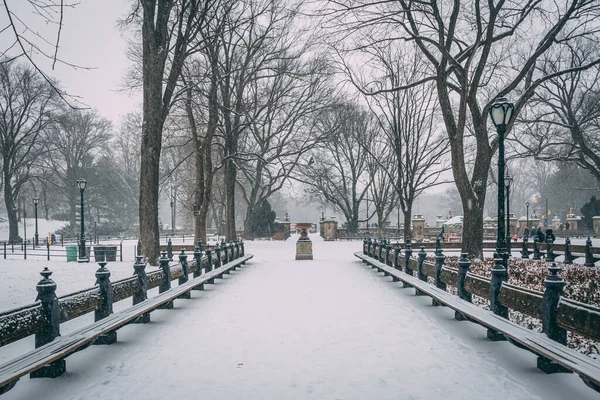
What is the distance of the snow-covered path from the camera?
160 inches

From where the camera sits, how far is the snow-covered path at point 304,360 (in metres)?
4.05

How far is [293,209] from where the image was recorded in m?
141

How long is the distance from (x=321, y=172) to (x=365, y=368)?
25497 millimetres

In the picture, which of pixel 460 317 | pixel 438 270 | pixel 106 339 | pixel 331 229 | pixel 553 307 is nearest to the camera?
pixel 553 307

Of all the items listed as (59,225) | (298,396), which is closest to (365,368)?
(298,396)

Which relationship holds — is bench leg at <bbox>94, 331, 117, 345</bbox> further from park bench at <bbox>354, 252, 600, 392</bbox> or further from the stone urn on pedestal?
the stone urn on pedestal

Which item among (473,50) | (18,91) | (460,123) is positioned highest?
(18,91)

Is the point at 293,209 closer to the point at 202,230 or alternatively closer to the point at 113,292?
the point at 202,230

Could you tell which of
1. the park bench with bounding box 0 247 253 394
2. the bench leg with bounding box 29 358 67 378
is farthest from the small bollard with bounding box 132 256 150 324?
the bench leg with bounding box 29 358 67 378

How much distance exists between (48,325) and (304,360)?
2.62 metres

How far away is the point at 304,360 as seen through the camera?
16.3 feet

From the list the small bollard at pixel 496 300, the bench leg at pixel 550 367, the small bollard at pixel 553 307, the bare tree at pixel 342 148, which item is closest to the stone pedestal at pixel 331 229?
the bare tree at pixel 342 148

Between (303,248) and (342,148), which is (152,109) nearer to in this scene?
(303,248)

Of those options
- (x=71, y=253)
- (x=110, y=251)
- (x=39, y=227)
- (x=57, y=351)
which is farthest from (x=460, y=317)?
(x=39, y=227)
